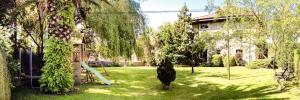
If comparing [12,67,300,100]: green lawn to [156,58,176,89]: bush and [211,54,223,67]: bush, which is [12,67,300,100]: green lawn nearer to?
[156,58,176,89]: bush

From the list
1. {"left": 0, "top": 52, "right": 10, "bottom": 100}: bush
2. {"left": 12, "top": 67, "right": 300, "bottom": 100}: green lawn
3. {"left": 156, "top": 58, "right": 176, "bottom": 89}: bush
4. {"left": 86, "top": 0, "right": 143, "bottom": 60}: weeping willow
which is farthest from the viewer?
{"left": 86, "top": 0, "right": 143, "bottom": 60}: weeping willow

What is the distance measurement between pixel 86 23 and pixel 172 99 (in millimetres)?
8977

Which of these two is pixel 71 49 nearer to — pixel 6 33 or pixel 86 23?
pixel 6 33

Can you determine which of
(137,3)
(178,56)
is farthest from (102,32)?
(178,56)

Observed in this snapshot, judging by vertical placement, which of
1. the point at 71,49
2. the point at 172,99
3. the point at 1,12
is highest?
the point at 1,12

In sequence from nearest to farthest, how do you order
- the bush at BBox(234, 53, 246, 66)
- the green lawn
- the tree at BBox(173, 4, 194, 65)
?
the green lawn
the bush at BBox(234, 53, 246, 66)
the tree at BBox(173, 4, 194, 65)

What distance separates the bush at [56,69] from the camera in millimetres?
18578

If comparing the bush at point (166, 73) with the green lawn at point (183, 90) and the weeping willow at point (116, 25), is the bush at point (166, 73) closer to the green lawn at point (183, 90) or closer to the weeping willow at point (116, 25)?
the green lawn at point (183, 90)

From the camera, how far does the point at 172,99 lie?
19.8m

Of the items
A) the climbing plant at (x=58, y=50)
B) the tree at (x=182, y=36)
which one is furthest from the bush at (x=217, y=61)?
the climbing plant at (x=58, y=50)

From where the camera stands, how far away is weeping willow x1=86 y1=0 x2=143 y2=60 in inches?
996

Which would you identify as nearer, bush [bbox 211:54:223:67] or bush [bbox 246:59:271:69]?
bush [bbox 246:59:271:69]

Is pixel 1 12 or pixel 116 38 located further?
pixel 116 38

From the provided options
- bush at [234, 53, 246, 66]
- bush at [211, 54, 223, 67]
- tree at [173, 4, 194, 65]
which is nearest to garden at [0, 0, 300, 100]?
bush at [211, 54, 223, 67]
